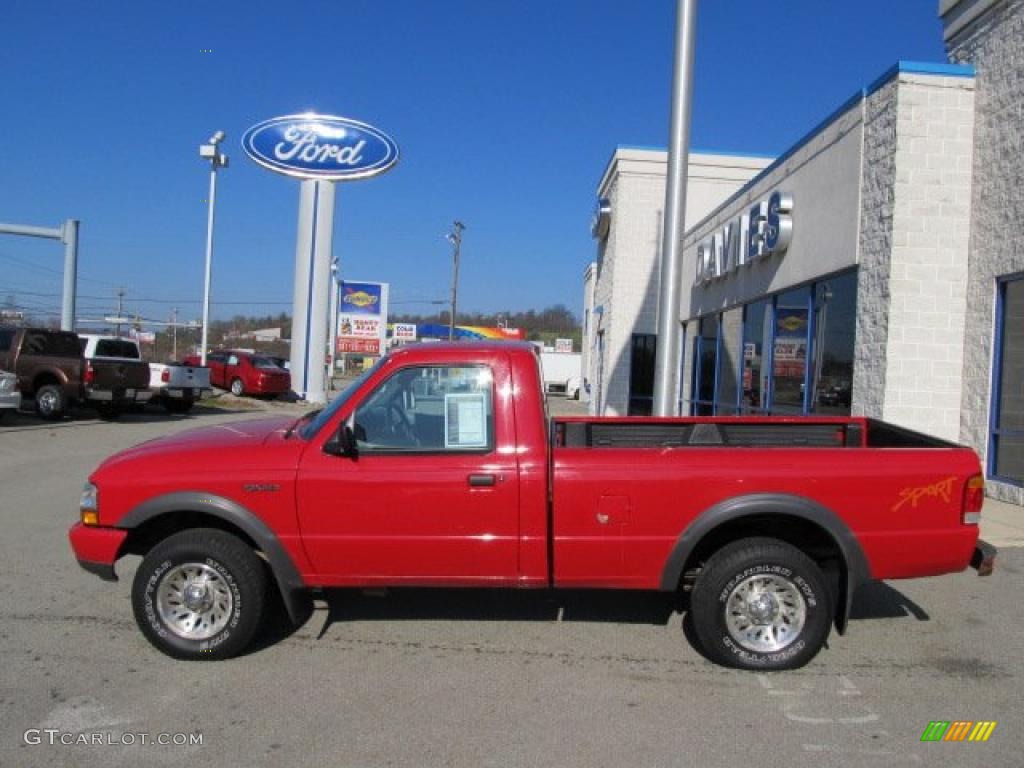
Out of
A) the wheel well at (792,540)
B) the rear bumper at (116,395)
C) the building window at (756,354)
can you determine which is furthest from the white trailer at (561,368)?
the wheel well at (792,540)

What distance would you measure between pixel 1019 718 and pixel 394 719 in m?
Result: 3.05

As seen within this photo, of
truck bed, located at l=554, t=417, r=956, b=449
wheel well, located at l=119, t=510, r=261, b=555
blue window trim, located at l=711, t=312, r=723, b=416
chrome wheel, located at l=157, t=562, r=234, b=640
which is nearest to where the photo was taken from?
A: chrome wheel, located at l=157, t=562, r=234, b=640

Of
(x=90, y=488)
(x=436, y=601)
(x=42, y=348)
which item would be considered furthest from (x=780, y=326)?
(x=42, y=348)

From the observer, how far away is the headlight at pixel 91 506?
454cm

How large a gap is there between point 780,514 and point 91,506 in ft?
12.5

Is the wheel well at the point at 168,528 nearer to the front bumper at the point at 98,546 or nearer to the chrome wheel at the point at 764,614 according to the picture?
the front bumper at the point at 98,546

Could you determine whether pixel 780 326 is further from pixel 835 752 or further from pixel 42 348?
pixel 42 348

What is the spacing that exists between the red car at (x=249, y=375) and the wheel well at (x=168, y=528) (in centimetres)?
2456

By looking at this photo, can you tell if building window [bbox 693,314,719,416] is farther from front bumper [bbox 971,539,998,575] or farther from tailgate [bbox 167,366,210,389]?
tailgate [bbox 167,366,210,389]

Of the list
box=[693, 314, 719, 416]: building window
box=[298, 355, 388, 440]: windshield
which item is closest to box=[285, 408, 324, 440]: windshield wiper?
box=[298, 355, 388, 440]: windshield

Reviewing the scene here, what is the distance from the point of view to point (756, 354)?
13.6 meters

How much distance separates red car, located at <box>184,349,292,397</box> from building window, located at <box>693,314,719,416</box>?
16157 millimetres

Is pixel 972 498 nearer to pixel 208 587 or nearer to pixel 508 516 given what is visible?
pixel 508 516

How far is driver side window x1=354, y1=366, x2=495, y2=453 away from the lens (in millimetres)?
4523
